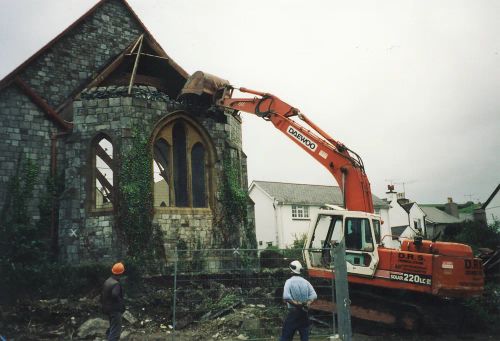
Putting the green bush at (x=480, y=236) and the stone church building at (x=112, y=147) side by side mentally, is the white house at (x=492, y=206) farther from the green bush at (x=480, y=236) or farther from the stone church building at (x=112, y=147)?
the stone church building at (x=112, y=147)

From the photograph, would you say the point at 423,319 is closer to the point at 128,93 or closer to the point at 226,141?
the point at 226,141

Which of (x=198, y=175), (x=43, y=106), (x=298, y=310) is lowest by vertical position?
(x=298, y=310)

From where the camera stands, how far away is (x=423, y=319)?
1072cm

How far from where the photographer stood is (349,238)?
1154 cm

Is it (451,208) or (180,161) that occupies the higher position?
(451,208)

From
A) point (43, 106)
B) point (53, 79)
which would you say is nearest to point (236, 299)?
point (43, 106)

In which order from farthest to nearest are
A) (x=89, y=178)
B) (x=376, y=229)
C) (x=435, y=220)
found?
(x=435, y=220) → (x=89, y=178) → (x=376, y=229)

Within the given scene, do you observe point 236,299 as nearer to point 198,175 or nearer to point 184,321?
point 184,321

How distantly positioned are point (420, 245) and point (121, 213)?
7.97 metres

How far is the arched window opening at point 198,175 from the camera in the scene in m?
15.3

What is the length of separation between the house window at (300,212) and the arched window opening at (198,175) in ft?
82.7

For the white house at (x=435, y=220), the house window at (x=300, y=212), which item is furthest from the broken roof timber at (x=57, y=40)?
the white house at (x=435, y=220)

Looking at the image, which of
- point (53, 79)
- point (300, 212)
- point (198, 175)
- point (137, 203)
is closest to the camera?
point (137, 203)

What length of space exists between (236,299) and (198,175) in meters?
4.89
